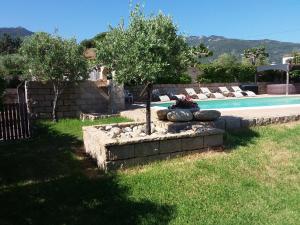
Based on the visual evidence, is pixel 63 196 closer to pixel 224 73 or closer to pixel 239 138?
pixel 239 138

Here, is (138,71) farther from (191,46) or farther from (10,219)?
(10,219)

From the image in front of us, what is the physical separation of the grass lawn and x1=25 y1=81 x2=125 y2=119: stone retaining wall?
5555 millimetres

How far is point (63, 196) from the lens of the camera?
6500 mm

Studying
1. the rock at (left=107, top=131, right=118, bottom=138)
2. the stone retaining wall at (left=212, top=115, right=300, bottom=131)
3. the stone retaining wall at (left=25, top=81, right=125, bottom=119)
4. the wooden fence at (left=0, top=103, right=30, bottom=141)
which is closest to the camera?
the rock at (left=107, top=131, right=118, bottom=138)

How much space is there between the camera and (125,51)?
331 inches

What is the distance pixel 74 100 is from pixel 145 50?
820 centimetres

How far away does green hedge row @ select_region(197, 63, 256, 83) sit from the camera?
29141 mm

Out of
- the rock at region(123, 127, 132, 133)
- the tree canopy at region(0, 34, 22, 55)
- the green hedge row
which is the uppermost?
the tree canopy at region(0, 34, 22, 55)

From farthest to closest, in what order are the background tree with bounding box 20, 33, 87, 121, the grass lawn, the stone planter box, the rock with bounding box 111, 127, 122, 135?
the background tree with bounding box 20, 33, 87, 121 < the rock with bounding box 111, 127, 122, 135 < the stone planter box < the grass lawn

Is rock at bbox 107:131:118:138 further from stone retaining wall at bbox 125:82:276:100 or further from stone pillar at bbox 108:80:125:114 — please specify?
stone retaining wall at bbox 125:82:276:100

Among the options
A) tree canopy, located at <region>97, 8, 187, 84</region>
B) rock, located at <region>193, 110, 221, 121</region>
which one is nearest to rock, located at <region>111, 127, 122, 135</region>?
tree canopy, located at <region>97, 8, 187, 84</region>

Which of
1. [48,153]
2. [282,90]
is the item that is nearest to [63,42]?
[48,153]

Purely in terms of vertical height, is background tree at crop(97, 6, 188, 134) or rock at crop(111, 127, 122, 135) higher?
background tree at crop(97, 6, 188, 134)

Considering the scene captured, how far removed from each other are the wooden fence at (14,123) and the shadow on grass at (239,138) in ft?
20.7
